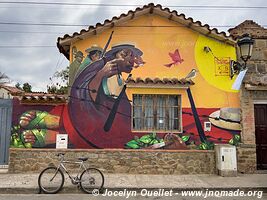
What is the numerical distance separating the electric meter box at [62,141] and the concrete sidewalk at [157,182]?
1.21m

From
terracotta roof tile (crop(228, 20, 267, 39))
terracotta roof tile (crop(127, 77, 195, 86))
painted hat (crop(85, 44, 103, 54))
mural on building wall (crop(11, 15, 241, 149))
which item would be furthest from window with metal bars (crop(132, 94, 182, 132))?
terracotta roof tile (crop(228, 20, 267, 39))

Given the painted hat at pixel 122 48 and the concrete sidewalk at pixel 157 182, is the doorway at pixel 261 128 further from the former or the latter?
the painted hat at pixel 122 48

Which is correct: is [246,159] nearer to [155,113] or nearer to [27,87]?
[155,113]

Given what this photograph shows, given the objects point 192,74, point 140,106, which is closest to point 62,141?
point 140,106

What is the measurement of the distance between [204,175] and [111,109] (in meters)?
3.92

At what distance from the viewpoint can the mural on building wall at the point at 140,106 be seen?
9328 millimetres

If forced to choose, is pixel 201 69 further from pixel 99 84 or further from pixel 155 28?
pixel 99 84

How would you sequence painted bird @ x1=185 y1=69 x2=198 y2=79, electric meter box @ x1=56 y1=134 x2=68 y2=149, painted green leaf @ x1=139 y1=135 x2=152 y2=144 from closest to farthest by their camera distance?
electric meter box @ x1=56 y1=134 x2=68 y2=149
painted green leaf @ x1=139 y1=135 x2=152 y2=144
painted bird @ x1=185 y1=69 x2=198 y2=79

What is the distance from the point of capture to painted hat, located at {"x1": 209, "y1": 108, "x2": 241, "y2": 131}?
972cm

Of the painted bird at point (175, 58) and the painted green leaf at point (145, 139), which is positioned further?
the painted bird at point (175, 58)

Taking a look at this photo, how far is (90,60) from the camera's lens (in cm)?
962

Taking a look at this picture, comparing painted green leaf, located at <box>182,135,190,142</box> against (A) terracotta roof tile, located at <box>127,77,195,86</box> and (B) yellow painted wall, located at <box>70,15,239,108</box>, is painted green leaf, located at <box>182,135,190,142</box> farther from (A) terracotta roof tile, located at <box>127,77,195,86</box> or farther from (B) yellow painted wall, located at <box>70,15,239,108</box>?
(A) terracotta roof tile, located at <box>127,77,195,86</box>

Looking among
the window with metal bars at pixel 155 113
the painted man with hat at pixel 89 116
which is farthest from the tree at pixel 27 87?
the window with metal bars at pixel 155 113

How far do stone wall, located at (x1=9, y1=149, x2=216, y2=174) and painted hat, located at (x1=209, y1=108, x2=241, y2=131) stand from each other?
1.09 m
